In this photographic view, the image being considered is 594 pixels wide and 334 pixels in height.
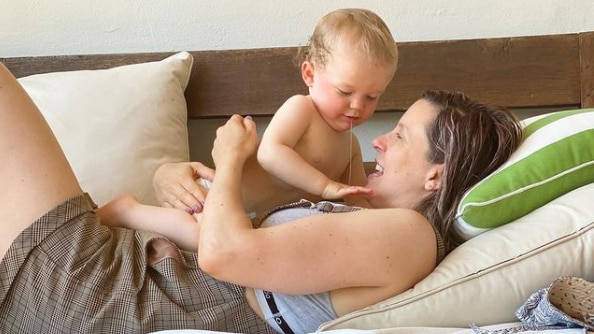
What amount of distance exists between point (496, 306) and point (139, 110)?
3.23ft

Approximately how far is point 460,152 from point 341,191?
0.76 feet

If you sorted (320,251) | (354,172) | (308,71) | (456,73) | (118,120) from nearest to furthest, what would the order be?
(320,251)
(308,71)
(354,172)
(118,120)
(456,73)

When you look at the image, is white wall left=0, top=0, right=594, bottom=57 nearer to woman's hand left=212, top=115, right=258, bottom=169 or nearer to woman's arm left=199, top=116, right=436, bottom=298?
woman's hand left=212, top=115, right=258, bottom=169

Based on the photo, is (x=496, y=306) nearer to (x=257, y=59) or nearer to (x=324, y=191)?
(x=324, y=191)

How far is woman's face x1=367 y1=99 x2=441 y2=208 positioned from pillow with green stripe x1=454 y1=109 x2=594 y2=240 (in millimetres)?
115

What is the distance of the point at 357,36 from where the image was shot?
1353 mm

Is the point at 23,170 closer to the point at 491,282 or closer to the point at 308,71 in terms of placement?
the point at 308,71

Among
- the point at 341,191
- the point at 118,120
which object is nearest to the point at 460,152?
the point at 341,191

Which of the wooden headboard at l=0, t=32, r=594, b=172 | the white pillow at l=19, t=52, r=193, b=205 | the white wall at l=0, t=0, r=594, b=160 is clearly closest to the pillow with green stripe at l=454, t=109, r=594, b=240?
the wooden headboard at l=0, t=32, r=594, b=172

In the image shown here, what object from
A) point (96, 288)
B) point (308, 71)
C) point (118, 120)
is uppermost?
point (308, 71)

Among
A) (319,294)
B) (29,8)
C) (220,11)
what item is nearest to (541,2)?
(220,11)

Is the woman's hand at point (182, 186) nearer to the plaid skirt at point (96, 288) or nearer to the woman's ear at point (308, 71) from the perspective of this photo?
the plaid skirt at point (96, 288)

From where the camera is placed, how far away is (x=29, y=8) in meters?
1.94

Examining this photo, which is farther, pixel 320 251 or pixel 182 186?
pixel 182 186
